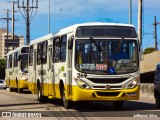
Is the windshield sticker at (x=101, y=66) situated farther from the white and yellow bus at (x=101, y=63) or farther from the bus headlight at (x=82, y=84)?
the bus headlight at (x=82, y=84)

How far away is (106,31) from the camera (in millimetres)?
17219

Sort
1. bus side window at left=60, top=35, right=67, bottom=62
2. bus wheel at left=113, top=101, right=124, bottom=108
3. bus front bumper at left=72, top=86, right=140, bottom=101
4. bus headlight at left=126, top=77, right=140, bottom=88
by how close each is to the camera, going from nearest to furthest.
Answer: bus front bumper at left=72, top=86, right=140, bottom=101 < bus headlight at left=126, top=77, right=140, bottom=88 < bus side window at left=60, top=35, right=67, bottom=62 < bus wheel at left=113, top=101, right=124, bottom=108

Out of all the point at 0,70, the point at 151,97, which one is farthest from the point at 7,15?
Answer: the point at 151,97

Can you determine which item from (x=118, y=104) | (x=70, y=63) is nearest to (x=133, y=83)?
(x=118, y=104)

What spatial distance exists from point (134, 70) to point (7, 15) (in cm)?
7672

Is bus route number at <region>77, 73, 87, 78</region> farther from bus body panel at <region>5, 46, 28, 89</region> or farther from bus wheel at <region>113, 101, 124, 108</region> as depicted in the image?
bus body panel at <region>5, 46, 28, 89</region>

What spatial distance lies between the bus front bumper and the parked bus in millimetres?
A: 19275

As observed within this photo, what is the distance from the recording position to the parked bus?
35938 mm

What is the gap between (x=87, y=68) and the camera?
16672 mm

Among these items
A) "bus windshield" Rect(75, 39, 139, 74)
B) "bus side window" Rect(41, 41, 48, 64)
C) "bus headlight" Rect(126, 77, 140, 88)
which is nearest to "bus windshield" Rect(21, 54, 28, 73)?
"bus side window" Rect(41, 41, 48, 64)

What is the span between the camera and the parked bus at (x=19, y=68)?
118 feet

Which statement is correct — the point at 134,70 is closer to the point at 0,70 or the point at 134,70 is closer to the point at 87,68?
the point at 87,68

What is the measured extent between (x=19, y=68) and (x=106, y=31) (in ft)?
66.8

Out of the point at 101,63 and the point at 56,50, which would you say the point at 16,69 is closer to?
the point at 56,50
